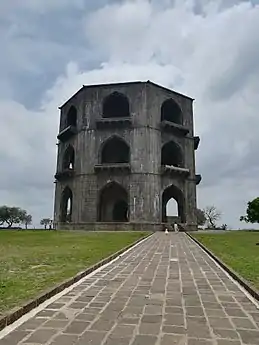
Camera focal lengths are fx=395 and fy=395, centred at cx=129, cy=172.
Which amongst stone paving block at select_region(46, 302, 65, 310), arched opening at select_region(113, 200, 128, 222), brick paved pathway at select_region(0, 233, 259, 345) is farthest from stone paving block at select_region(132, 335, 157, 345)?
arched opening at select_region(113, 200, 128, 222)

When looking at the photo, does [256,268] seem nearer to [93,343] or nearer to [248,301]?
[248,301]

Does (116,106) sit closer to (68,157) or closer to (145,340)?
(68,157)

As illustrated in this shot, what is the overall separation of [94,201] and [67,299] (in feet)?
120

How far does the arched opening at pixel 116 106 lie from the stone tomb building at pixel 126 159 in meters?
0.13

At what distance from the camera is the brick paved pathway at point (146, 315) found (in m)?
4.16

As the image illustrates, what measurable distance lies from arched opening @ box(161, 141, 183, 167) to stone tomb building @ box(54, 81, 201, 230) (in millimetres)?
166

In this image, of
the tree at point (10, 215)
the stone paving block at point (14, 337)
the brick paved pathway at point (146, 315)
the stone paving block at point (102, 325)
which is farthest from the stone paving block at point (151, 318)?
the tree at point (10, 215)

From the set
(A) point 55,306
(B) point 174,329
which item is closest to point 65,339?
(B) point 174,329

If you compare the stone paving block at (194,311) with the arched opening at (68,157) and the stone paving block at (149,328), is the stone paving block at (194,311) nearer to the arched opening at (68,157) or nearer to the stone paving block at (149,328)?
the stone paving block at (149,328)

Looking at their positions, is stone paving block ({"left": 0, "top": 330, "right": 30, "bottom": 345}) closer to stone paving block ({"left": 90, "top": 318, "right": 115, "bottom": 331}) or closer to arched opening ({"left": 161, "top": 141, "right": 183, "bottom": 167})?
stone paving block ({"left": 90, "top": 318, "right": 115, "bottom": 331})

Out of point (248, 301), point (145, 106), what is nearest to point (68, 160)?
point (145, 106)

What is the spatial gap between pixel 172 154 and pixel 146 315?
45036 millimetres

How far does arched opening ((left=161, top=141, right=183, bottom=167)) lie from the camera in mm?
46409

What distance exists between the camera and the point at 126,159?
159 ft
